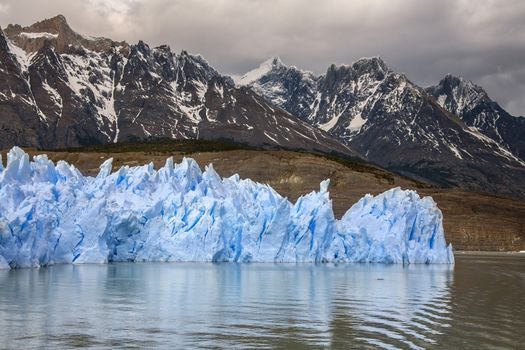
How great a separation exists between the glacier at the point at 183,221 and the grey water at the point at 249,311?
447 centimetres

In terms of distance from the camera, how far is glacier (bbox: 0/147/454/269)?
167 feet

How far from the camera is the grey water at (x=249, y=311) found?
23234 mm

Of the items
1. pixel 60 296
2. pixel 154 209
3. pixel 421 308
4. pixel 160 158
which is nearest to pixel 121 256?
pixel 154 209

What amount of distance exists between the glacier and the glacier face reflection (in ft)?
14.8

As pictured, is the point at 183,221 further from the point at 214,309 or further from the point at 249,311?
the point at 249,311

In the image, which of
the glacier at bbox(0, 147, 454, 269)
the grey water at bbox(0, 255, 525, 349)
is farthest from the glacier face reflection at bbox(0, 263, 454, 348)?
the glacier at bbox(0, 147, 454, 269)

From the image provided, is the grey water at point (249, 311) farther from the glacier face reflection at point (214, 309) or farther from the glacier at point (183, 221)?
the glacier at point (183, 221)

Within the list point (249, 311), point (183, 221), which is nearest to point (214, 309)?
point (249, 311)

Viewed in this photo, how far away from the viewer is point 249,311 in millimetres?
29922

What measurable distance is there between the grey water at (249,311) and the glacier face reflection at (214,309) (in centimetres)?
4

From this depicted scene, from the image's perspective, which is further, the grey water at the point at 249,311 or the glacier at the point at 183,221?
the glacier at the point at 183,221

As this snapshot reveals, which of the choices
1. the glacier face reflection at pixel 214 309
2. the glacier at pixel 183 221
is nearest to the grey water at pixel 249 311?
the glacier face reflection at pixel 214 309

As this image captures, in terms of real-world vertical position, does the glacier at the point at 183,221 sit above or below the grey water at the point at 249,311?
above

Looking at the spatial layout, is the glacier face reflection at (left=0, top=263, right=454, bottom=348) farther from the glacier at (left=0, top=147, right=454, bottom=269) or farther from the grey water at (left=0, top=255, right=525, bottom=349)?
the glacier at (left=0, top=147, right=454, bottom=269)
